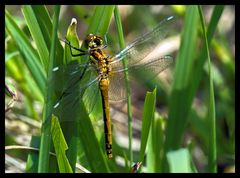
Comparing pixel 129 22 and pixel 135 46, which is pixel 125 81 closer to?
pixel 135 46

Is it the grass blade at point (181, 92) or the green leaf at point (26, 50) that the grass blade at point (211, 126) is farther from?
the green leaf at point (26, 50)

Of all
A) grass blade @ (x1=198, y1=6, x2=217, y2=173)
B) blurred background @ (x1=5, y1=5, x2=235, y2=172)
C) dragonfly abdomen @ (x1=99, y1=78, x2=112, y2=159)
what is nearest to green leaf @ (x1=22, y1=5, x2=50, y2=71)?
blurred background @ (x1=5, y1=5, x2=235, y2=172)

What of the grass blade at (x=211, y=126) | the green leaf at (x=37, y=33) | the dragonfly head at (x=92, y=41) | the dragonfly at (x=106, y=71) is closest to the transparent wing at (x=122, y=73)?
the dragonfly at (x=106, y=71)

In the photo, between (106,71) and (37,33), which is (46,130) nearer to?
(37,33)

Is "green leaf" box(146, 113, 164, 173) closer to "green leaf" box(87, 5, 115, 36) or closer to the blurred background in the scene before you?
the blurred background

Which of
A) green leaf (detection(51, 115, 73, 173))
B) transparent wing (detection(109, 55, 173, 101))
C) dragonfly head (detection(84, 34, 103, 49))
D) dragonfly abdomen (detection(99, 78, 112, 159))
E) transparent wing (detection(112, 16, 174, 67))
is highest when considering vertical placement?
transparent wing (detection(112, 16, 174, 67))

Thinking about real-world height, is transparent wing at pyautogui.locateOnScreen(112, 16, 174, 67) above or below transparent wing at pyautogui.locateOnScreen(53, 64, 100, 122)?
above

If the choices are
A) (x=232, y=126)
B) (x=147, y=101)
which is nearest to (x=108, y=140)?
(x=147, y=101)
